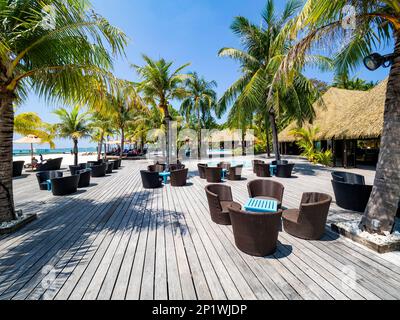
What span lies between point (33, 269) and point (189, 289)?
8.02ft

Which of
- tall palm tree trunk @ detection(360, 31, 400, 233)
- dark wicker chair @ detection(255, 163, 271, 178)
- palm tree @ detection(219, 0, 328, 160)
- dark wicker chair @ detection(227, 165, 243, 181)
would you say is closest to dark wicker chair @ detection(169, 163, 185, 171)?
dark wicker chair @ detection(227, 165, 243, 181)

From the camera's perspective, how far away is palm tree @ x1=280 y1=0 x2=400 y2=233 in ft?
10.5

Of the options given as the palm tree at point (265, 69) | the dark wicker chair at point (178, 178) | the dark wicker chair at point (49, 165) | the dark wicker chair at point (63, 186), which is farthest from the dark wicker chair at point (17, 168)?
the palm tree at point (265, 69)

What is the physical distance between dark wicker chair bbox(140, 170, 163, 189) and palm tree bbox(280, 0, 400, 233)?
20.9ft

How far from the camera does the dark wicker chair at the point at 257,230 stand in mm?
2918

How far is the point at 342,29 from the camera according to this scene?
154 inches

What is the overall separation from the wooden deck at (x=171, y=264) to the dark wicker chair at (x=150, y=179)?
328cm

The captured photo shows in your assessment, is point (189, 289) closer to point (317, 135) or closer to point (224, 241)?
point (224, 241)

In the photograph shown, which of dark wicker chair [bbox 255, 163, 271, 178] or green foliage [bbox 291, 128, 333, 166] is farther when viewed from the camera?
green foliage [bbox 291, 128, 333, 166]

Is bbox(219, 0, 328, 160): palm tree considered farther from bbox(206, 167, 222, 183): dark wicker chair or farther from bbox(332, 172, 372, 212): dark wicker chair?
bbox(332, 172, 372, 212): dark wicker chair

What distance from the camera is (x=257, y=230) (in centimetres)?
297

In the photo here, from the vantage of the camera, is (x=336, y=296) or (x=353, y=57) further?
(x=353, y=57)

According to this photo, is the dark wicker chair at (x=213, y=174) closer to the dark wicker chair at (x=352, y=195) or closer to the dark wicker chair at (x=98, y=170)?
the dark wicker chair at (x=352, y=195)
